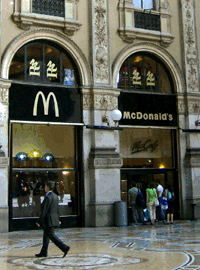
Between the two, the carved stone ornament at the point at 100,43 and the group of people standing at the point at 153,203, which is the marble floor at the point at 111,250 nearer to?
the group of people standing at the point at 153,203

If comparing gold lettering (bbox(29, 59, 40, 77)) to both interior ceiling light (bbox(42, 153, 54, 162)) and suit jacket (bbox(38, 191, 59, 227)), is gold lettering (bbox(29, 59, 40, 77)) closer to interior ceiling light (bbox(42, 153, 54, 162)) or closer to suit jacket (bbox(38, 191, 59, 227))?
interior ceiling light (bbox(42, 153, 54, 162))

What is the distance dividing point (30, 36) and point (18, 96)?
2.58 metres

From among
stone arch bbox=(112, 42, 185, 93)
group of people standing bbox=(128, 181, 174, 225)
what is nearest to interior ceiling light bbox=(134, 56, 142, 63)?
stone arch bbox=(112, 42, 185, 93)

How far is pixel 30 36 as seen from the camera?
16.0 m

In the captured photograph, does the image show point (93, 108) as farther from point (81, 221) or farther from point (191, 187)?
point (191, 187)

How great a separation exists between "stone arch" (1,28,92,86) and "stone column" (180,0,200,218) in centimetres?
510

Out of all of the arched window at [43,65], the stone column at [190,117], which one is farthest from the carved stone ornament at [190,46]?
the arched window at [43,65]

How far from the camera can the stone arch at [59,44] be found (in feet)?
51.0

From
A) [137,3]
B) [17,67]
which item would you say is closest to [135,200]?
[17,67]

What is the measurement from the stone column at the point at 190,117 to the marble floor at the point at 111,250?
3369mm

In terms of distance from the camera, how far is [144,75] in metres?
18.4

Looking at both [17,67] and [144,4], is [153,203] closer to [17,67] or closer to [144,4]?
[17,67]

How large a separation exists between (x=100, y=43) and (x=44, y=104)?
3.72 metres

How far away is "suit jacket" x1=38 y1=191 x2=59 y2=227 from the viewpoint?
8.73m
